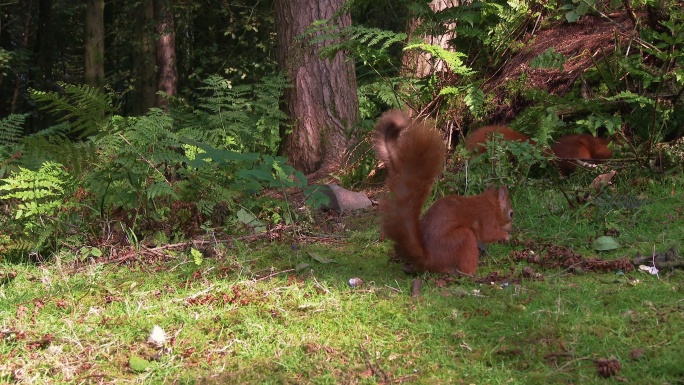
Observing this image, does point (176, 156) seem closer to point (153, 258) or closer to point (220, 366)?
point (153, 258)

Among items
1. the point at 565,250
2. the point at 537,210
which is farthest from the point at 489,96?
the point at 565,250

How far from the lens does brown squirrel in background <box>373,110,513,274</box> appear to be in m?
3.83

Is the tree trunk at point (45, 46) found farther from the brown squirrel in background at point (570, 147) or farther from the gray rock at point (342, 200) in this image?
the brown squirrel in background at point (570, 147)

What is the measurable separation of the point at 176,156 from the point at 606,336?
3.51 m

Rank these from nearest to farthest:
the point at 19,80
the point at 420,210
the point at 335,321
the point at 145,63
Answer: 1. the point at 335,321
2. the point at 420,210
3. the point at 145,63
4. the point at 19,80

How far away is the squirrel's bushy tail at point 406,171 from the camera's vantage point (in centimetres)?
381

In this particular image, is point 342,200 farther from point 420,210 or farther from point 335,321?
point 335,321

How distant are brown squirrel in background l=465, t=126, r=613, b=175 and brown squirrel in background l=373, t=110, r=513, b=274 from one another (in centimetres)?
198

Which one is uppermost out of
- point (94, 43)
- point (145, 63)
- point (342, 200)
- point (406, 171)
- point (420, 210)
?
point (94, 43)

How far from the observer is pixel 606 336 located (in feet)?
10.3

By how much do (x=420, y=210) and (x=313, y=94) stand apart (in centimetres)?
425

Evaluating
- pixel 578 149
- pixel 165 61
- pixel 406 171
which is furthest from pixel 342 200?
pixel 165 61

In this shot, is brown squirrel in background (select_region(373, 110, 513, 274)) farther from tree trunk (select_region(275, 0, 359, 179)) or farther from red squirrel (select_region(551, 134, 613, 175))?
Result: tree trunk (select_region(275, 0, 359, 179))

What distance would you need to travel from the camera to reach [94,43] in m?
14.3
